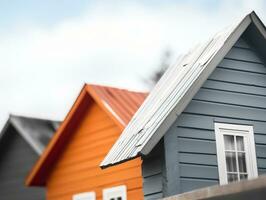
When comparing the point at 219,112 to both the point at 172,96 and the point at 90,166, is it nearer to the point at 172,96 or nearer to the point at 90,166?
the point at 172,96

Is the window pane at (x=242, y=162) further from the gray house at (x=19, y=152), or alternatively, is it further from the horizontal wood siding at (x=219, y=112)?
the gray house at (x=19, y=152)

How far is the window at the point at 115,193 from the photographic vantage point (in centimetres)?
1301

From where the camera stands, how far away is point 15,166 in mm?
22031

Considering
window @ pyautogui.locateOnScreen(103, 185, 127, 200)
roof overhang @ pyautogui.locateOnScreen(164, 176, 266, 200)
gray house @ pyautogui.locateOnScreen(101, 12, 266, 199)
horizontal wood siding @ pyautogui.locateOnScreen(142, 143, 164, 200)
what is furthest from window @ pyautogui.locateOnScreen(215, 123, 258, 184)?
roof overhang @ pyautogui.locateOnScreen(164, 176, 266, 200)

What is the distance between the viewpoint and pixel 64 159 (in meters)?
15.4

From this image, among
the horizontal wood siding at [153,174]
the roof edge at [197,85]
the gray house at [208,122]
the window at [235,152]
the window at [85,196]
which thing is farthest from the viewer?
the window at [85,196]

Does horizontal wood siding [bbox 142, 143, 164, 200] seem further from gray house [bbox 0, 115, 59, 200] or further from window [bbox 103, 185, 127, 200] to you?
gray house [bbox 0, 115, 59, 200]

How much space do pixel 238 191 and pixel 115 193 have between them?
8237 mm

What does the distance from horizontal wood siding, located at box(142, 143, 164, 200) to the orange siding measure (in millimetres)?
2466

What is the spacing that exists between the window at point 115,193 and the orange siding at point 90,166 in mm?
105

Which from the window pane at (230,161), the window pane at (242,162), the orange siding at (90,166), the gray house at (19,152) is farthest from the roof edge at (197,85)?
the gray house at (19,152)

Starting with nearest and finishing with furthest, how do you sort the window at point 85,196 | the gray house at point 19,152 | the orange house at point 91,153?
the orange house at point 91,153
the window at point 85,196
the gray house at point 19,152

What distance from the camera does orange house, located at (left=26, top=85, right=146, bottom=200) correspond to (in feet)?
43.3

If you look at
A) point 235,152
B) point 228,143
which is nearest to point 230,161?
point 235,152
